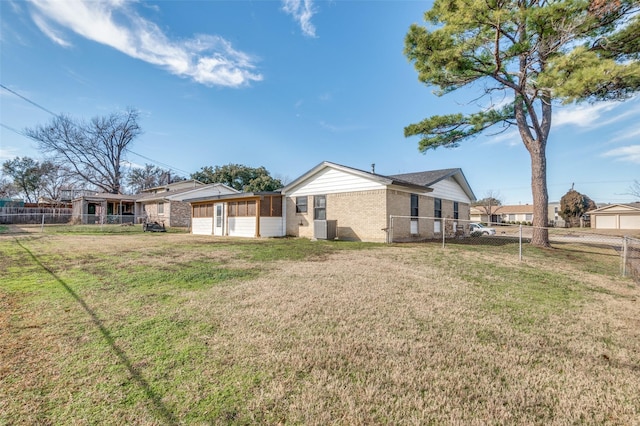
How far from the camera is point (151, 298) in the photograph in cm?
426

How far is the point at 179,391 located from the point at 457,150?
640 inches

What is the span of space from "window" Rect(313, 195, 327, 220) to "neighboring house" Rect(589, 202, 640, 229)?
41984 millimetres

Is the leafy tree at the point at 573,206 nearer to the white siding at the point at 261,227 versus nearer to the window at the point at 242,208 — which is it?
the white siding at the point at 261,227

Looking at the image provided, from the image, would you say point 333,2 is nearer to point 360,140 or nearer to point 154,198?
point 360,140

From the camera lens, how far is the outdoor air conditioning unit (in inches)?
514

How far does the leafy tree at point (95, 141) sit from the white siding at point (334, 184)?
3544 centimetres

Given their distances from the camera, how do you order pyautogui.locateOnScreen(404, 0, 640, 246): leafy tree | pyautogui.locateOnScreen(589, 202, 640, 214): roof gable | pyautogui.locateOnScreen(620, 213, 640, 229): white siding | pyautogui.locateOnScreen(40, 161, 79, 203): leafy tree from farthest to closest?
pyautogui.locateOnScreen(40, 161, 79, 203): leafy tree
pyautogui.locateOnScreen(589, 202, 640, 214): roof gable
pyautogui.locateOnScreen(620, 213, 640, 229): white siding
pyautogui.locateOnScreen(404, 0, 640, 246): leafy tree

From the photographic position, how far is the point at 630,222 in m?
33.3

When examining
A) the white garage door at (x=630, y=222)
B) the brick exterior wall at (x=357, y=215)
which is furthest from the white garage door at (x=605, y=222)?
the brick exterior wall at (x=357, y=215)

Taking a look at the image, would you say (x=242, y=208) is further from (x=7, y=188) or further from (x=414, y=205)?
(x=7, y=188)

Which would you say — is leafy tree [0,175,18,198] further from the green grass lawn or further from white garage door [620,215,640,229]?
white garage door [620,215,640,229]

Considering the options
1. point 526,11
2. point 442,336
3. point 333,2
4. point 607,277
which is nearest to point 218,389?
point 442,336

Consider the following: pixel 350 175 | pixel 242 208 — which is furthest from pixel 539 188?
pixel 242 208

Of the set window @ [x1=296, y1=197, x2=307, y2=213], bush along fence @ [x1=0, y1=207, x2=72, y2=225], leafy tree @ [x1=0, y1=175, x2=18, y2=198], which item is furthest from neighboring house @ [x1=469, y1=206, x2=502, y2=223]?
leafy tree @ [x1=0, y1=175, x2=18, y2=198]
